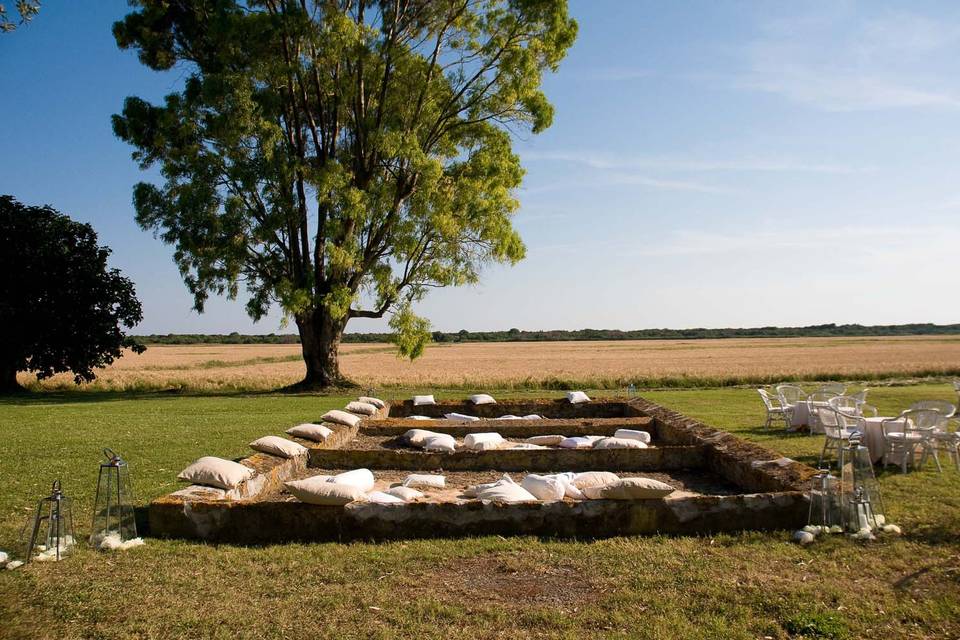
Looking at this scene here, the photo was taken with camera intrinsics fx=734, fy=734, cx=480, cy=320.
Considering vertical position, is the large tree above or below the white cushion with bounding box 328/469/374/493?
above

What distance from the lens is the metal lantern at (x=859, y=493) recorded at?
21.5ft

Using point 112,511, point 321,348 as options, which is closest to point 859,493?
point 112,511

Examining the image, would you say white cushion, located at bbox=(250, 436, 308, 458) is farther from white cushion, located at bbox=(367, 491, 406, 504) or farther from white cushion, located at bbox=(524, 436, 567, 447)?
white cushion, located at bbox=(524, 436, 567, 447)

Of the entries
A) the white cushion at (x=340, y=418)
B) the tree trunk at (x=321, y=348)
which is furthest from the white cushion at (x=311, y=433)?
the tree trunk at (x=321, y=348)

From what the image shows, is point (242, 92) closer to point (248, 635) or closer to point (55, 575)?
point (55, 575)

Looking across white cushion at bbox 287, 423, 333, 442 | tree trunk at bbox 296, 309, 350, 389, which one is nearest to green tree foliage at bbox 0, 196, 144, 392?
tree trunk at bbox 296, 309, 350, 389

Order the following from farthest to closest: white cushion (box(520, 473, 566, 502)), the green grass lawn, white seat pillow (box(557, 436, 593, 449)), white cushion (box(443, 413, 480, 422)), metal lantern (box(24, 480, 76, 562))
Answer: white cushion (box(443, 413, 480, 422)) → white seat pillow (box(557, 436, 593, 449)) → white cushion (box(520, 473, 566, 502)) → metal lantern (box(24, 480, 76, 562)) → the green grass lawn

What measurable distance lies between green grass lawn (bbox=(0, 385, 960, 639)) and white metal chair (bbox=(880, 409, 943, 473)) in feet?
6.71

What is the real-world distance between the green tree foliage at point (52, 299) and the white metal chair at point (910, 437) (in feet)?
90.6

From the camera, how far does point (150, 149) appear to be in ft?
83.4

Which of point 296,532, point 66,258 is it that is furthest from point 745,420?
point 66,258

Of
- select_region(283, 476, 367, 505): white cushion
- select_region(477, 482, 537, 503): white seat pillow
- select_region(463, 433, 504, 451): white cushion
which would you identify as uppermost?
select_region(283, 476, 367, 505): white cushion

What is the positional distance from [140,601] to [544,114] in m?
23.1

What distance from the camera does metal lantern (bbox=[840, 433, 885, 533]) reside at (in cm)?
656
